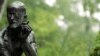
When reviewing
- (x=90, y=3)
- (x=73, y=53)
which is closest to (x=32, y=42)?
(x=73, y=53)

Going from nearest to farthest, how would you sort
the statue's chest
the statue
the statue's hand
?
the statue's hand, the statue, the statue's chest

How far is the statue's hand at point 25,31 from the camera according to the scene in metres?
7.86

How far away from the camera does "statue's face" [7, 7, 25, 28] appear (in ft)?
26.2

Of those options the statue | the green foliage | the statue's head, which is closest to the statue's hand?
the statue

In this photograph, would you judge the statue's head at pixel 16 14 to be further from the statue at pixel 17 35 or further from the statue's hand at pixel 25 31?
the statue's hand at pixel 25 31

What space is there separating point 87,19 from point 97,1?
Result: 4.20ft

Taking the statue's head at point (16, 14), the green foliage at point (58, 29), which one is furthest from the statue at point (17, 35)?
the green foliage at point (58, 29)

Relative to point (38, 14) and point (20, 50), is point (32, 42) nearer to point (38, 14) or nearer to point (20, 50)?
point (20, 50)

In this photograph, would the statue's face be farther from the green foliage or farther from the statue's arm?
the green foliage

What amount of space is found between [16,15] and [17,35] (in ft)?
0.91

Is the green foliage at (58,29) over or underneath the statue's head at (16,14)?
over

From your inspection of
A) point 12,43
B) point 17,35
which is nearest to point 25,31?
point 17,35

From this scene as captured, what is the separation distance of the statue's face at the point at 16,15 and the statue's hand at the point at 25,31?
117mm

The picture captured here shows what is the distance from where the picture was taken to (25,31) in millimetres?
7883
